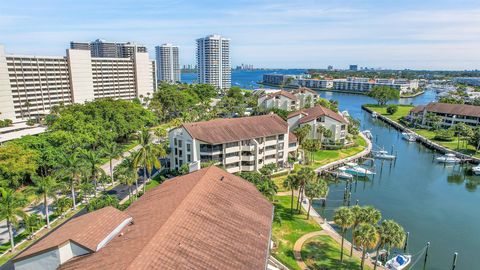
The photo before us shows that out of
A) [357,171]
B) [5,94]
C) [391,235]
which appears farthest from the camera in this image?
[5,94]

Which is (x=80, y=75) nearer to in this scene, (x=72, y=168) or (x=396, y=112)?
(x=72, y=168)

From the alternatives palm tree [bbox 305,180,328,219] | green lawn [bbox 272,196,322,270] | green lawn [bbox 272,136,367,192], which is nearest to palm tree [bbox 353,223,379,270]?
green lawn [bbox 272,196,322,270]

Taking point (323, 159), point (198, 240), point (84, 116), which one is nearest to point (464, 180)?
point (323, 159)

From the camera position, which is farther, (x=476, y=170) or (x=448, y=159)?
(x=448, y=159)

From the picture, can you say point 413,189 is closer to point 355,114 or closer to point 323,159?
point 323,159

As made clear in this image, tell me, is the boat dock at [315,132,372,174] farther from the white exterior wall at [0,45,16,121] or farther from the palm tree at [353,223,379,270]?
the white exterior wall at [0,45,16,121]

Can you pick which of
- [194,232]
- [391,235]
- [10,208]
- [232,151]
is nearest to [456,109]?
[232,151]
